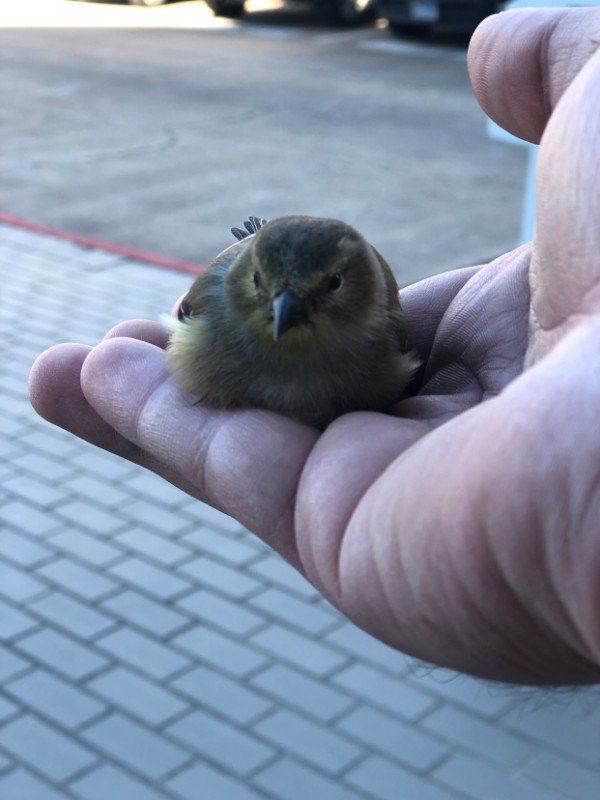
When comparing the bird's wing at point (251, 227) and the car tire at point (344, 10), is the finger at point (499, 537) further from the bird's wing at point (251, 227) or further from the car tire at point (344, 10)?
the car tire at point (344, 10)

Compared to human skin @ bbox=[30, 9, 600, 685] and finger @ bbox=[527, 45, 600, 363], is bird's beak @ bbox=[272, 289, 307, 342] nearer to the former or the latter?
human skin @ bbox=[30, 9, 600, 685]

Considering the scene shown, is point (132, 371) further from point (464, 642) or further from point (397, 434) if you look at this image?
point (464, 642)

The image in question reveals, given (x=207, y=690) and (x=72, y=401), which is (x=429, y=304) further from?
(x=207, y=690)

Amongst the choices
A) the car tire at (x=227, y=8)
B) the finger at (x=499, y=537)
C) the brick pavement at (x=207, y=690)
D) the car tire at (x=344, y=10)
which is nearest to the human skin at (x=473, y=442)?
the finger at (x=499, y=537)

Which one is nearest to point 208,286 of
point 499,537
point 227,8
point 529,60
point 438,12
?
point 529,60

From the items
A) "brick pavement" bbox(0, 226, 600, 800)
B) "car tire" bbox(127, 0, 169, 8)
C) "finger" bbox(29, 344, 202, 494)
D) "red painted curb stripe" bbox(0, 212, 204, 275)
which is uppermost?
"finger" bbox(29, 344, 202, 494)

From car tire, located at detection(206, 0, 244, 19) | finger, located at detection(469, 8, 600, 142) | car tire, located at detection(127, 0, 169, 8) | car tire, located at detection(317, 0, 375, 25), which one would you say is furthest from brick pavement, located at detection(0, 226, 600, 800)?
car tire, located at detection(127, 0, 169, 8)
